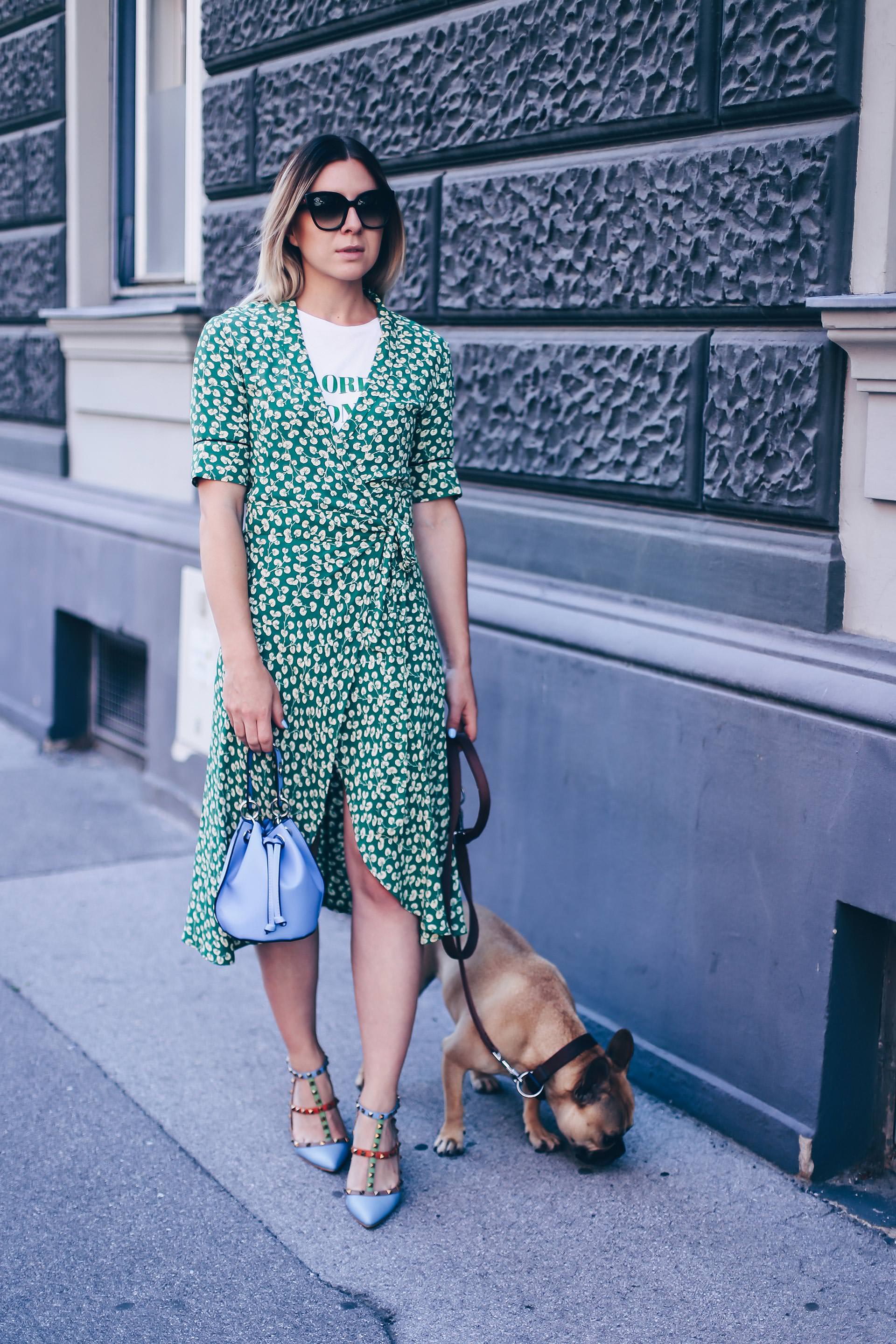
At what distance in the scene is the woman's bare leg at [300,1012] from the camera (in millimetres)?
2785

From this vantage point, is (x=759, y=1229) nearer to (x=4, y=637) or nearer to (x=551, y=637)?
(x=551, y=637)

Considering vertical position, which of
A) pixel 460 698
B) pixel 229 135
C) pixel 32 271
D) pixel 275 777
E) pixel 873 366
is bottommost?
pixel 275 777

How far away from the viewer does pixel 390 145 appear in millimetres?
4074

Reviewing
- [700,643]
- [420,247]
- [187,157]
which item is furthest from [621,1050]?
[187,157]

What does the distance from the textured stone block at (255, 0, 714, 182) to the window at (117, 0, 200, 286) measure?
1073mm

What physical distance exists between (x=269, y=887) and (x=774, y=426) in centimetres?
140

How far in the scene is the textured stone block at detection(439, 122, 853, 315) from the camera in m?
2.83

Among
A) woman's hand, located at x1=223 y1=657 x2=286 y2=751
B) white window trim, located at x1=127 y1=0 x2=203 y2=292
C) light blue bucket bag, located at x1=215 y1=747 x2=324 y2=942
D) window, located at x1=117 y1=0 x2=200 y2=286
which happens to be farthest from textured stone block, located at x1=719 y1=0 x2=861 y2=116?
window, located at x1=117 y1=0 x2=200 y2=286

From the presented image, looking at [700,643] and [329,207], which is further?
[700,643]

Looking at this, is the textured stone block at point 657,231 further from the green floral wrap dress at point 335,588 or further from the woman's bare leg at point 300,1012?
the woman's bare leg at point 300,1012

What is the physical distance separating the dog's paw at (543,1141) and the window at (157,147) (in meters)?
Answer: 3.74

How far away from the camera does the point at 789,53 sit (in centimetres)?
285

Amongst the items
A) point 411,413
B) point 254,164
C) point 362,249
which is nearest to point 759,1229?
point 411,413

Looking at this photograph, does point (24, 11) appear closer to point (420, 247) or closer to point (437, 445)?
point (420, 247)
